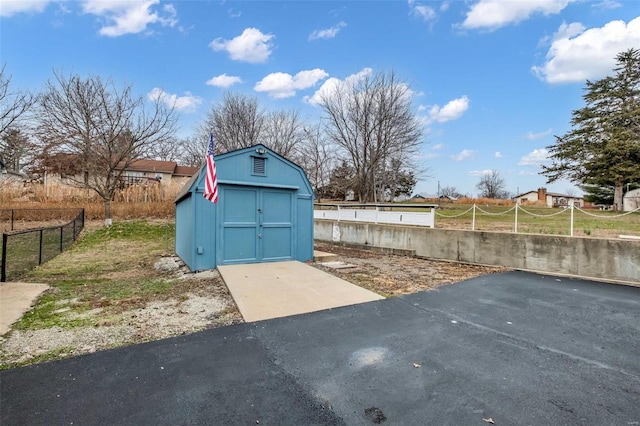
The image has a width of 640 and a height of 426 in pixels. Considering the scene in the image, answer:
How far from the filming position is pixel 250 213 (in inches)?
291

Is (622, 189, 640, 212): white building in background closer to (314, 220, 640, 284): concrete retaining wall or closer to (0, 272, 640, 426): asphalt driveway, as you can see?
(314, 220, 640, 284): concrete retaining wall

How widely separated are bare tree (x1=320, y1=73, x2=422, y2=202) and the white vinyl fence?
15.5 ft

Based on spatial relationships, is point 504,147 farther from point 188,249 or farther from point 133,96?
point 133,96

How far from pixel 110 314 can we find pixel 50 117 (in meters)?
14.8

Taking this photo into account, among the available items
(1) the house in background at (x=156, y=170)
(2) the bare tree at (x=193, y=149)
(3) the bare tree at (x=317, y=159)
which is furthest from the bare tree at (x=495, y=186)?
(1) the house in background at (x=156, y=170)

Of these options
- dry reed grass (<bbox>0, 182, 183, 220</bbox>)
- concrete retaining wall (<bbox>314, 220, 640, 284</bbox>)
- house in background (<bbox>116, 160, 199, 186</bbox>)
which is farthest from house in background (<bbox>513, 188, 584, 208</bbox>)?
house in background (<bbox>116, 160, 199, 186</bbox>)

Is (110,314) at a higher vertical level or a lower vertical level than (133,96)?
lower

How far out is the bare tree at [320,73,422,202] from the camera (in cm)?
1722

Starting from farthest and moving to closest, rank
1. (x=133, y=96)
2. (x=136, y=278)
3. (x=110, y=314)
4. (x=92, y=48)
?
(x=133, y=96), (x=92, y=48), (x=136, y=278), (x=110, y=314)

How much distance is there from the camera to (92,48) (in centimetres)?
1119

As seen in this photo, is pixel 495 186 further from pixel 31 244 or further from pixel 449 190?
pixel 31 244

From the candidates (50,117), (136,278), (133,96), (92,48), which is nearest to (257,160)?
(136,278)

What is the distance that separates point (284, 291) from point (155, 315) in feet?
6.47

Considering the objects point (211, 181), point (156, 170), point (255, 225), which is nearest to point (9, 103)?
point (211, 181)
